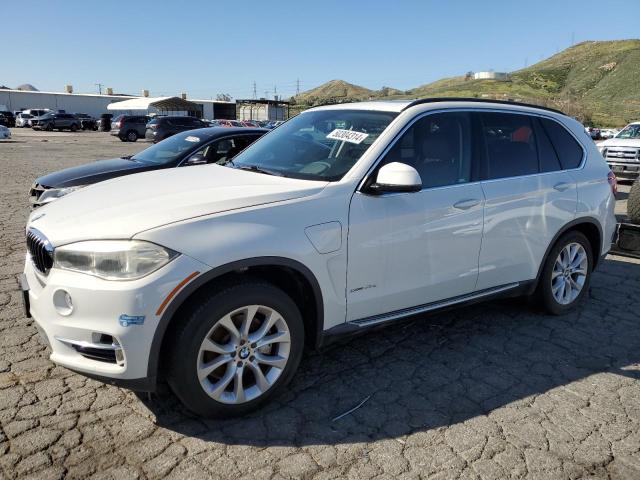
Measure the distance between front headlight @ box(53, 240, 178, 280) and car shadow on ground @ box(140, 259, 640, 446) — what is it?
0.95 m

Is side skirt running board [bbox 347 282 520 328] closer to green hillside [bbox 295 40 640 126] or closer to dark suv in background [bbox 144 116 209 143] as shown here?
dark suv in background [bbox 144 116 209 143]

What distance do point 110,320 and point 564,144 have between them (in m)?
3.96

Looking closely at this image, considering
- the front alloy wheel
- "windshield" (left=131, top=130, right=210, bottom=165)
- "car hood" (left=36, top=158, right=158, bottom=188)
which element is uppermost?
"windshield" (left=131, top=130, right=210, bottom=165)

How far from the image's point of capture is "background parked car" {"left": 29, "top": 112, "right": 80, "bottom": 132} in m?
44.7

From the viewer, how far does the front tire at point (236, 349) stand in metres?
2.74

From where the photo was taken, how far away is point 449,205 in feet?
12.0

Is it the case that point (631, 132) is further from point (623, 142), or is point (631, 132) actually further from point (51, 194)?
point (51, 194)

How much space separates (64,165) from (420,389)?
54.4 feet

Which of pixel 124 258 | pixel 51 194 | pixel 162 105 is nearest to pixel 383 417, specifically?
pixel 124 258

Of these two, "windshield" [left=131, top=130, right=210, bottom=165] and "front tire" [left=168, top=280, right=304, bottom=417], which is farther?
"windshield" [left=131, top=130, right=210, bottom=165]

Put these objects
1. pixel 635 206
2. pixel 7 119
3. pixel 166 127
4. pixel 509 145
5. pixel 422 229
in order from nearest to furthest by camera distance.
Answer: pixel 422 229, pixel 509 145, pixel 635 206, pixel 166 127, pixel 7 119

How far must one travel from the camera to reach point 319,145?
3809 mm

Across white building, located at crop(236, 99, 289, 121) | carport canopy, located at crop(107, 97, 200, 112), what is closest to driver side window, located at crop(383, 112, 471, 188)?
white building, located at crop(236, 99, 289, 121)

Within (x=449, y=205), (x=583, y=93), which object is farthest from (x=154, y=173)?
(x=583, y=93)
